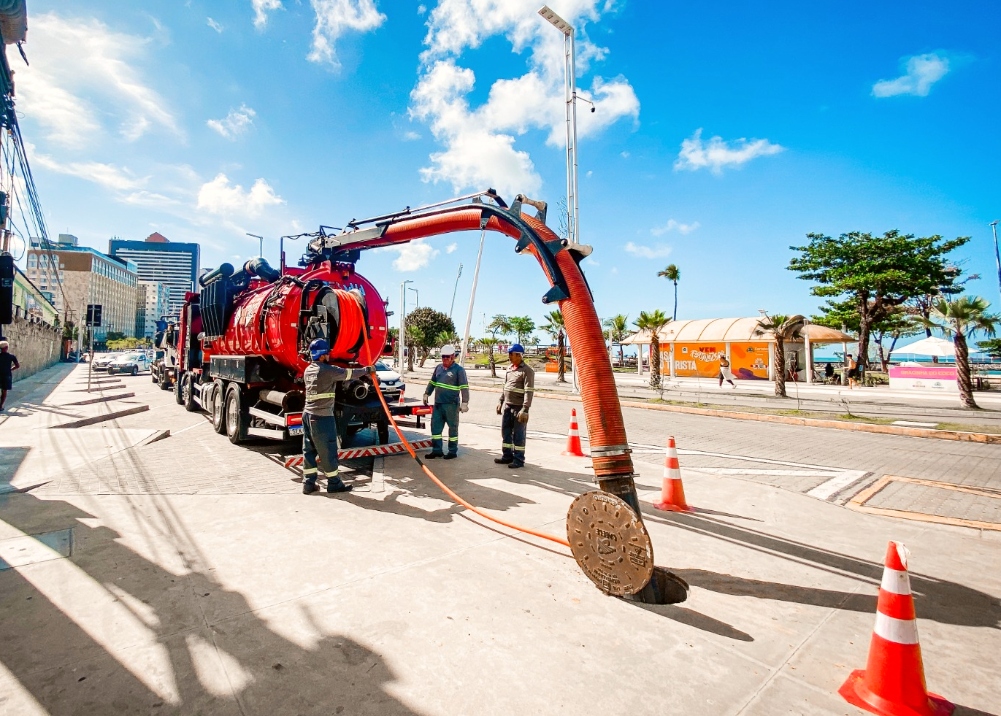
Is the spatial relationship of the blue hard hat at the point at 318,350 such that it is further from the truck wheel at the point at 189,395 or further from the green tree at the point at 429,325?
the green tree at the point at 429,325

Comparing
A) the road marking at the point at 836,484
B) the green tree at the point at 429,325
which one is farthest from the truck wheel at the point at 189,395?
the green tree at the point at 429,325

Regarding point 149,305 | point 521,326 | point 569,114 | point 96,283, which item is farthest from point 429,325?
point 149,305

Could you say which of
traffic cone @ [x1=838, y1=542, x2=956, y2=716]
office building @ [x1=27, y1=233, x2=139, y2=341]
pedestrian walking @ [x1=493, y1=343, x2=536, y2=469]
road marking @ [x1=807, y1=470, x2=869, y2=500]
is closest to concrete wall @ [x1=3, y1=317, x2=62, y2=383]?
pedestrian walking @ [x1=493, y1=343, x2=536, y2=469]

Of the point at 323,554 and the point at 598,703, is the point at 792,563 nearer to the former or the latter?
the point at 598,703

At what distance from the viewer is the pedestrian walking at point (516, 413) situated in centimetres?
713

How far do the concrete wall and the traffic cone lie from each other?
27123mm

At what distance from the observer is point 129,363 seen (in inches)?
1221

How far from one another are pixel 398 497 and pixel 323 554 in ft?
5.36

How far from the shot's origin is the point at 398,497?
5.51 meters

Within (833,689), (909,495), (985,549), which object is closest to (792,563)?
(833,689)

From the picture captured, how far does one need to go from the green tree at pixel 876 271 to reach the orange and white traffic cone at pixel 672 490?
105 ft

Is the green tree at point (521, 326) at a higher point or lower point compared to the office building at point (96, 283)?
lower

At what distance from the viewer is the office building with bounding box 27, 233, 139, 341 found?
385ft

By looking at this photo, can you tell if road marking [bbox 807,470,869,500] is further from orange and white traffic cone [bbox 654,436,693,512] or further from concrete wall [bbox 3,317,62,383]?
concrete wall [bbox 3,317,62,383]
